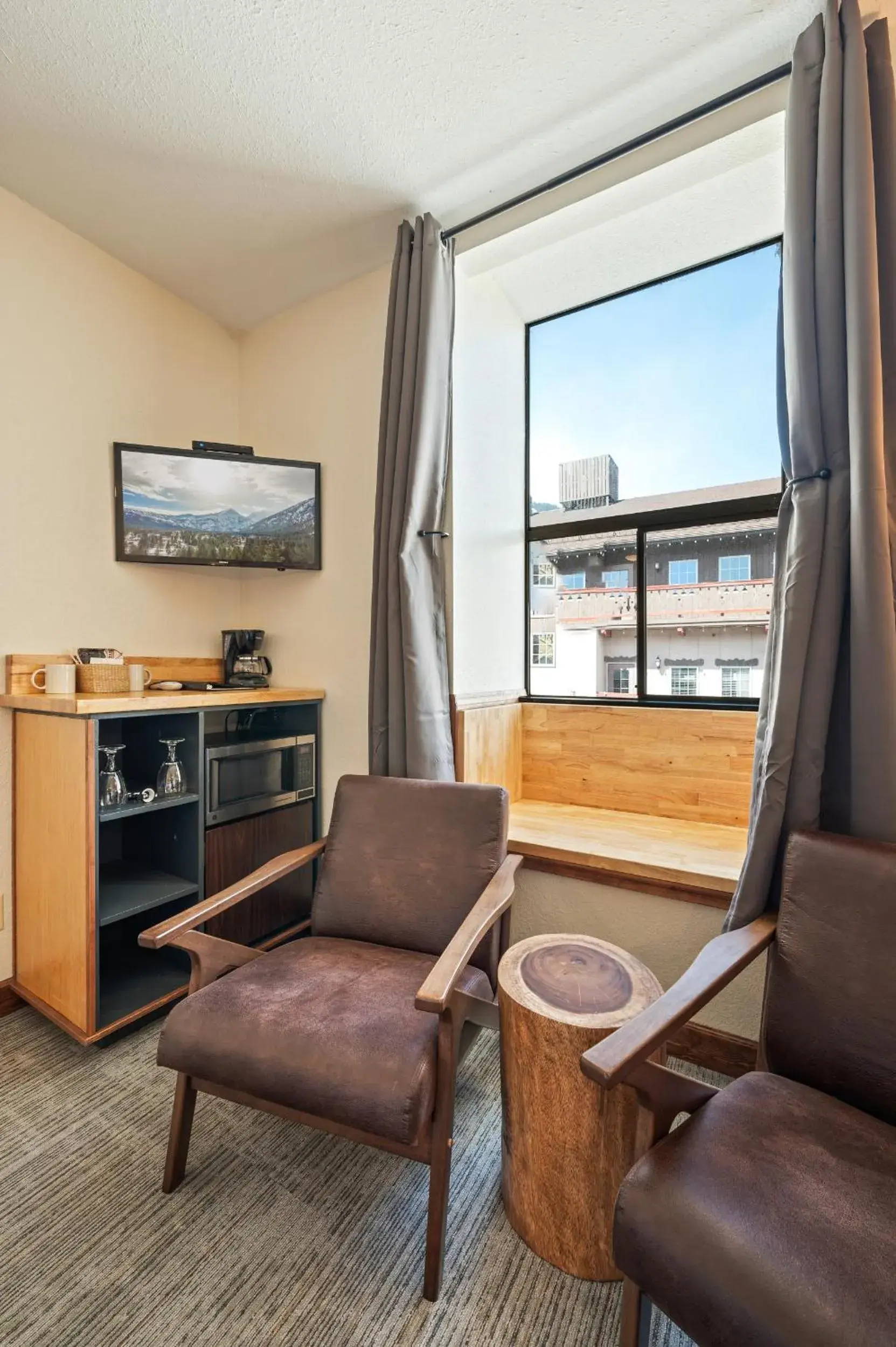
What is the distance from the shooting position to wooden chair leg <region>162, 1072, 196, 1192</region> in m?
1.34

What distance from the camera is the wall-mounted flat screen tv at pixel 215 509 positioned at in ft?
7.57

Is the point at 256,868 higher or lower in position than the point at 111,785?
lower

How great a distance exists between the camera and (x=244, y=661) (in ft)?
8.55

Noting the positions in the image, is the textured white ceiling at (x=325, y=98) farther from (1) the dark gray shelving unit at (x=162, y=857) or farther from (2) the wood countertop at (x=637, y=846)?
(2) the wood countertop at (x=637, y=846)

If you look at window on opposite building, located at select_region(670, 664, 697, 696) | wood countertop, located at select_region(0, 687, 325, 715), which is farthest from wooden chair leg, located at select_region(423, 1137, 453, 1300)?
window on opposite building, located at select_region(670, 664, 697, 696)

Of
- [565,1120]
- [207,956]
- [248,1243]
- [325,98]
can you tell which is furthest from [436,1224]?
[325,98]

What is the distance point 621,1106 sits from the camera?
116 centimetres

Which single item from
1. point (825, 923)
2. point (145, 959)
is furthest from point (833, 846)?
point (145, 959)

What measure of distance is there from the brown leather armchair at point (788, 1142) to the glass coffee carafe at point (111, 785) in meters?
1.61

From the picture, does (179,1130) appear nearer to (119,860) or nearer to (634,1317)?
(634,1317)

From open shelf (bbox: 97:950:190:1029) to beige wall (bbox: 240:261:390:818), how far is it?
764 millimetres

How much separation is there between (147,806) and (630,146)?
2550 millimetres

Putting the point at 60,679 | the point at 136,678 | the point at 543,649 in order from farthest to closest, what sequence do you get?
the point at 543,649 < the point at 136,678 < the point at 60,679

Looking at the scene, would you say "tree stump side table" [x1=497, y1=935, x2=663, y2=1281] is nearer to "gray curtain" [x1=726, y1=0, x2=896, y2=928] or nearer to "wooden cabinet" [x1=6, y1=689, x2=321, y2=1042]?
"gray curtain" [x1=726, y1=0, x2=896, y2=928]
